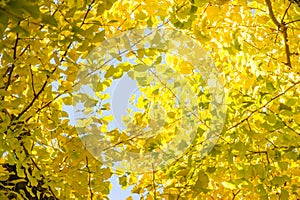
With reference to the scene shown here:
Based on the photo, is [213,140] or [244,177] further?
[213,140]

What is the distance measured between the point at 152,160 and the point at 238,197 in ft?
4.07

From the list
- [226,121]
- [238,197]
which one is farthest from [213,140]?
[238,197]

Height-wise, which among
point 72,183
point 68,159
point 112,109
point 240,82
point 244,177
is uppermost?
point 240,82

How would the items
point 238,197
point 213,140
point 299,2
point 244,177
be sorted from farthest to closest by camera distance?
point 238,197 → point 213,140 → point 244,177 → point 299,2

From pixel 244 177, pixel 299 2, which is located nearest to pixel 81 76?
pixel 244 177

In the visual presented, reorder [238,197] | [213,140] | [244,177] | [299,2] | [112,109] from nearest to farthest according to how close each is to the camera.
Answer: [299,2]
[244,177]
[213,140]
[112,109]
[238,197]

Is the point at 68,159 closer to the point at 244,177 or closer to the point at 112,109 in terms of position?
the point at 112,109

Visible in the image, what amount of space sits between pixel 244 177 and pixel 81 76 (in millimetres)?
1228

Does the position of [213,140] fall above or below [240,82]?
below

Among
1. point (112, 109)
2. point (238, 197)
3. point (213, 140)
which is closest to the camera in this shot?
point (213, 140)

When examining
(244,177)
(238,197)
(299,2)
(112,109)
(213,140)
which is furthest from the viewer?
(238,197)

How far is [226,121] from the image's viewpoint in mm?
2787

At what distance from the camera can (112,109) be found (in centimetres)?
288

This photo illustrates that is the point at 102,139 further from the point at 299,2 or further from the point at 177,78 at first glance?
the point at 299,2
